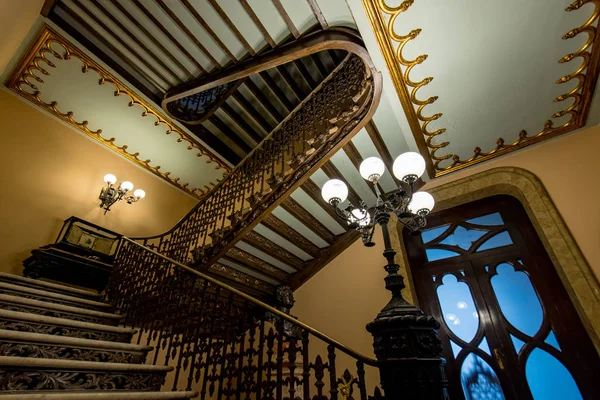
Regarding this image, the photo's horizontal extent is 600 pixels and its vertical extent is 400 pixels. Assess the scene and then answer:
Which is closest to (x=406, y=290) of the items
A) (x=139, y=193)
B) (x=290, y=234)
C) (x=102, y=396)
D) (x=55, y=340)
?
(x=290, y=234)

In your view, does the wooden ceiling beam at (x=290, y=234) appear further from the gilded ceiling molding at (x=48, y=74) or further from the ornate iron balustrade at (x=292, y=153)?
the gilded ceiling molding at (x=48, y=74)

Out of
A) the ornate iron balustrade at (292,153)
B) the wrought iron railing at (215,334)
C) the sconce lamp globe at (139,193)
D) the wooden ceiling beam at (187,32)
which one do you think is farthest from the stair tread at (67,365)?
the wooden ceiling beam at (187,32)

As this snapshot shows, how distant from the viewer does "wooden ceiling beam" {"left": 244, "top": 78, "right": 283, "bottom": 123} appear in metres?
5.24

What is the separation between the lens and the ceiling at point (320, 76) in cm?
257

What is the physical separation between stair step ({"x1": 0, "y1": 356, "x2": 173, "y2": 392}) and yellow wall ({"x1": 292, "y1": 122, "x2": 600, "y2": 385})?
237cm

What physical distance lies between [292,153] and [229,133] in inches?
121

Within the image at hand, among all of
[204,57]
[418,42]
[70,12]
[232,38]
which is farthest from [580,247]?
[70,12]

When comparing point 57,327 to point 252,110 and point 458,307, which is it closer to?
point 458,307

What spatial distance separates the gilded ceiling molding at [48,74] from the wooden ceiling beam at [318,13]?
3529mm

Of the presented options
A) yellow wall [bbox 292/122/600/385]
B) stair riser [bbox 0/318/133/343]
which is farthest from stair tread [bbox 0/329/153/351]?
yellow wall [bbox 292/122/600/385]

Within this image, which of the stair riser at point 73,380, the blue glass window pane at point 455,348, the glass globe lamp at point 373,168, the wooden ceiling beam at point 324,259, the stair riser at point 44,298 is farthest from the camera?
the wooden ceiling beam at point 324,259

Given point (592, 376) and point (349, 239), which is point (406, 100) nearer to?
point (349, 239)

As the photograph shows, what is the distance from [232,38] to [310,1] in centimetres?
145

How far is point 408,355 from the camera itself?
5.03ft
